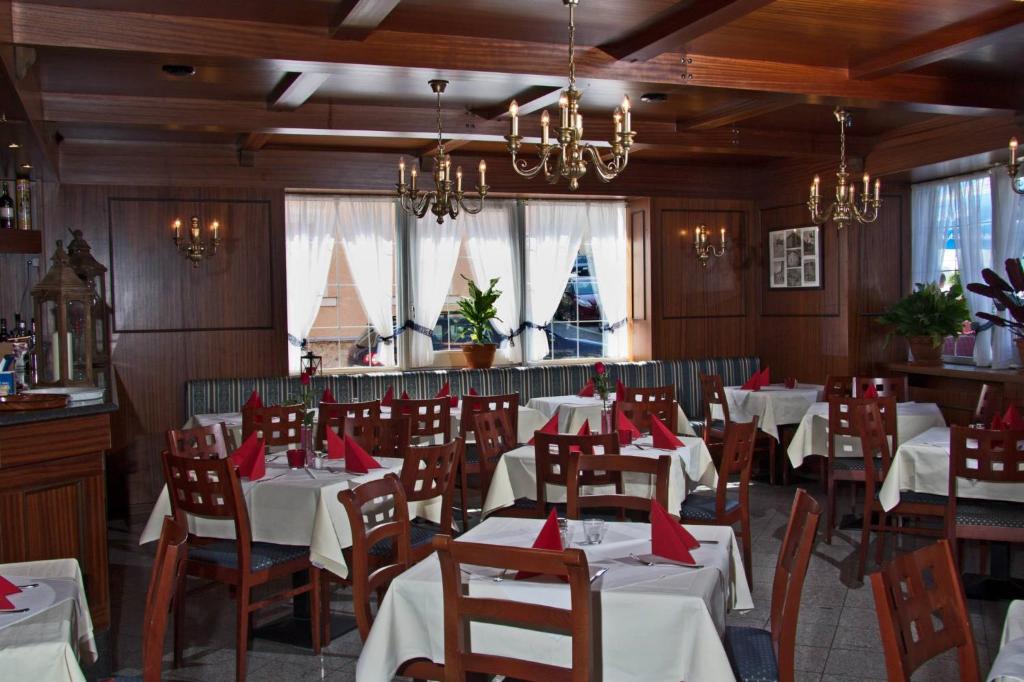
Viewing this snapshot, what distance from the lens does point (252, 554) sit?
439 cm

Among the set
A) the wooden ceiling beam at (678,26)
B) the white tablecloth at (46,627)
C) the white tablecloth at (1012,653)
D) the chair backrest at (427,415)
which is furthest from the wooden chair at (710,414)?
the white tablecloth at (46,627)

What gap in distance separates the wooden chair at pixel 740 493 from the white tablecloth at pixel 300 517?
1.78 m

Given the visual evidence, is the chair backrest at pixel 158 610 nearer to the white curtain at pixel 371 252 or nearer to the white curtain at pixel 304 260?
the white curtain at pixel 304 260

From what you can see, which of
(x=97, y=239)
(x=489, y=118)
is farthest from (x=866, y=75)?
(x=97, y=239)

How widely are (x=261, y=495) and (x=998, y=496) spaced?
3725mm

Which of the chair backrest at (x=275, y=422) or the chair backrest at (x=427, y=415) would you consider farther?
the chair backrest at (x=427, y=415)

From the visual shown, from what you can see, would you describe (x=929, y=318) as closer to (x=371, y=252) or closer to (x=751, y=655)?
(x=371, y=252)

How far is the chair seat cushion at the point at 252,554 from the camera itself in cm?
430

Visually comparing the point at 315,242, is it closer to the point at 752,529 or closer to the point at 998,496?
the point at 752,529

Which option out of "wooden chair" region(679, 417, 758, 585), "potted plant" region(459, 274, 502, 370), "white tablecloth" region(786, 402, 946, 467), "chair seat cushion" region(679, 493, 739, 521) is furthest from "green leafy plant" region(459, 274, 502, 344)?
"wooden chair" region(679, 417, 758, 585)

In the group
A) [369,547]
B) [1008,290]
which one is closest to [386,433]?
[369,547]

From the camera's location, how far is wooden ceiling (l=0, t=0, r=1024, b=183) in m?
4.69

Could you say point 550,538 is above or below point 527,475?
above

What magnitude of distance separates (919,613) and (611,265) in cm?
800
